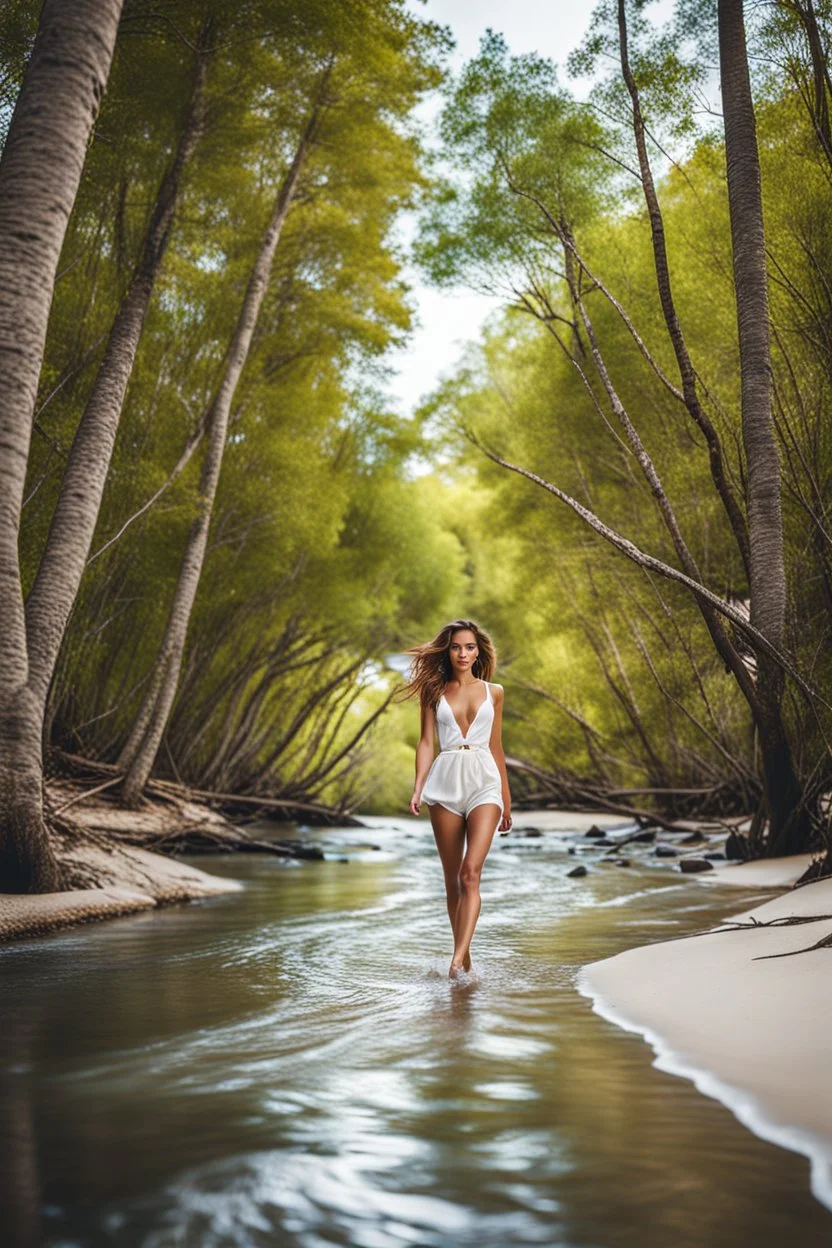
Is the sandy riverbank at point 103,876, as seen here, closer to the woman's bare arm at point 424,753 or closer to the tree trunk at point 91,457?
the tree trunk at point 91,457

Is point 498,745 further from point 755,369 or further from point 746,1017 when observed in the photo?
point 755,369

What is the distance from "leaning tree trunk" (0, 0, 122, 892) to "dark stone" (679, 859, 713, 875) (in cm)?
565

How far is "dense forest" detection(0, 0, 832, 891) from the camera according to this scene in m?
6.37

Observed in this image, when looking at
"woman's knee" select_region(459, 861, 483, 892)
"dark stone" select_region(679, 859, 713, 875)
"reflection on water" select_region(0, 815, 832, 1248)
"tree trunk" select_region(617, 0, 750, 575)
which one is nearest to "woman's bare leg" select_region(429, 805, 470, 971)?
"woman's knee" select_region(459, 861, 483, 892)

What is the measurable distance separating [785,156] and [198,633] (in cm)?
888

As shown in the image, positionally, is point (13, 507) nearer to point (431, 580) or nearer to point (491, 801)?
point (491, 801)

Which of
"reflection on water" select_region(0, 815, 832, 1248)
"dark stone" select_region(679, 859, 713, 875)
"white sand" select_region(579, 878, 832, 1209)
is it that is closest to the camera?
"reflection on water" select_region(0, 815, 832, 1248)

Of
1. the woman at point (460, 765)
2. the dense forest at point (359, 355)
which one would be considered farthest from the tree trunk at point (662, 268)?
the woman at point (460, 765)

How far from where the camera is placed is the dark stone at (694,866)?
9.27 metres

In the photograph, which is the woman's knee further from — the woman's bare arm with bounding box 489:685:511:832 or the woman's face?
the woman's face

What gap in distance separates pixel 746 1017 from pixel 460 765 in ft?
5.20

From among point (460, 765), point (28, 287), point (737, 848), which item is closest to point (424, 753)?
point (460, 765)

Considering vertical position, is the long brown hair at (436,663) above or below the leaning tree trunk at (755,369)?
below

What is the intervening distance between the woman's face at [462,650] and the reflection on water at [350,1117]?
50.5 inches
